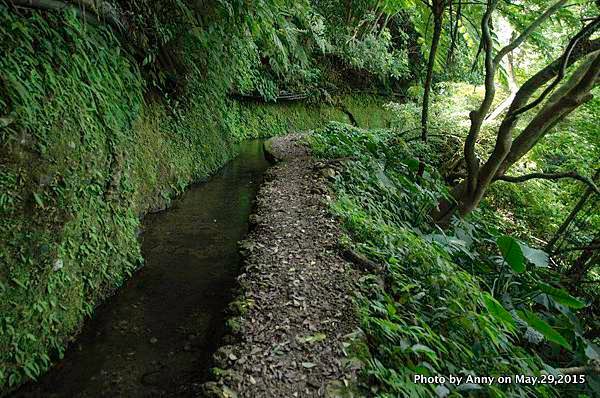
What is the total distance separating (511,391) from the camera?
2.48 m

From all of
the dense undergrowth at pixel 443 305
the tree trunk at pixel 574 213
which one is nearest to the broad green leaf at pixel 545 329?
the dense undergrowth at pixel 443 305

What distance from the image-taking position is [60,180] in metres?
2.67

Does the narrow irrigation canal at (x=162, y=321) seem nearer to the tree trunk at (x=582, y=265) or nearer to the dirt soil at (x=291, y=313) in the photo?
the dirt soil at (x=291, y=313)

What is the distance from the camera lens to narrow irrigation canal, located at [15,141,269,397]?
7.59ft

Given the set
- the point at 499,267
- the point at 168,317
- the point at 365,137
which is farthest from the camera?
the point at 365,137

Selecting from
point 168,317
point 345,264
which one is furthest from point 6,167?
point 345,264

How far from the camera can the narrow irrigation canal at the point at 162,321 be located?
2314mm

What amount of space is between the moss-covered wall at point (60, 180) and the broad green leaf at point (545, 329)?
3.50m

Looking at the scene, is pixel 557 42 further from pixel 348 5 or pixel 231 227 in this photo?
pixel 231 227

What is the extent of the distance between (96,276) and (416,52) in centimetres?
1567

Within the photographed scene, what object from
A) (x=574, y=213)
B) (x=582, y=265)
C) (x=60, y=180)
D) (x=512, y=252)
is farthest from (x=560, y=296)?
(x=60, y=180)

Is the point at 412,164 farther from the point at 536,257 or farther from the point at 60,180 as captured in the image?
the point at 60,180

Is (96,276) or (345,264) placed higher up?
(345,264)

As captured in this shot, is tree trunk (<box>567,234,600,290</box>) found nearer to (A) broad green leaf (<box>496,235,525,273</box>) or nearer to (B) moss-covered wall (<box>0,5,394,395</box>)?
(A) broad green leaf (<box>496,235,525,273</box>)
